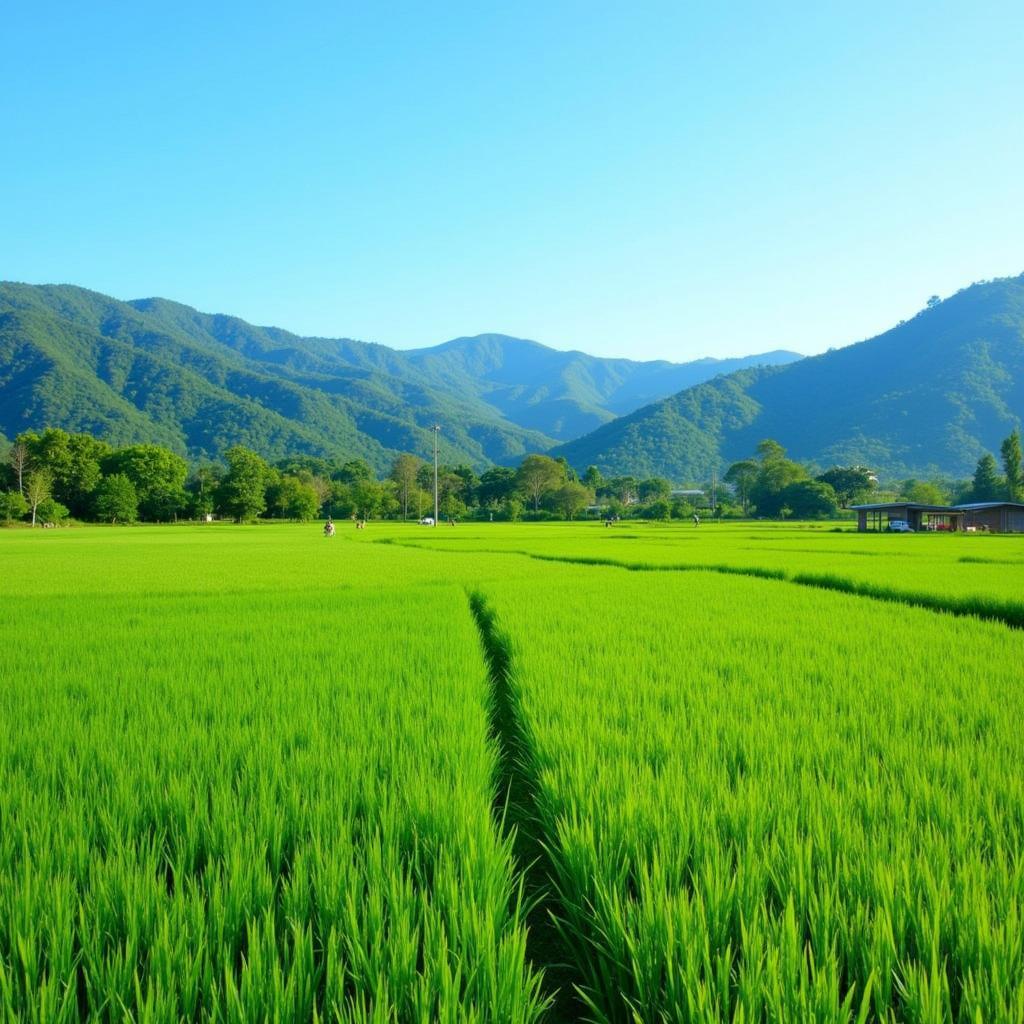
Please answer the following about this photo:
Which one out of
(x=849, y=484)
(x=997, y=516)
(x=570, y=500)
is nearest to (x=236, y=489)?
(x=570, y=500)

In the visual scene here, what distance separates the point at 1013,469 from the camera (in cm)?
6488

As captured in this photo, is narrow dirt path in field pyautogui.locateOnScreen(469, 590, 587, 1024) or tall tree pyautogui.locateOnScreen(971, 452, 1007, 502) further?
tall tree pyautogui.locateOnScreen(971, 452, 1007, 502)

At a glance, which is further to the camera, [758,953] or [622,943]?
[622,943]

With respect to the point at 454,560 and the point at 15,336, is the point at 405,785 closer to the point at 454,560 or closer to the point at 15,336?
the point at 454,560

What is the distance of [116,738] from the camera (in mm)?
3562

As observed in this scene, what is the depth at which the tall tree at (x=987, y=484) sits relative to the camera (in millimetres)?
66562

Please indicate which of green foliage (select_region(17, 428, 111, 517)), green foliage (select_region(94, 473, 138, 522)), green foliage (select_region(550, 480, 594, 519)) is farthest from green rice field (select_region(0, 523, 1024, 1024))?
green foliage (select_region(550, 480, 594, 519))

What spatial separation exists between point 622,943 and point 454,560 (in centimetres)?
1814

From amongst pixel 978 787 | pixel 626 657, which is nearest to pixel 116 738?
pixel 626 657

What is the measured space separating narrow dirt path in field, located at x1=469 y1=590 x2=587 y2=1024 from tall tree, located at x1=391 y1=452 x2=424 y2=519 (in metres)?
92.0

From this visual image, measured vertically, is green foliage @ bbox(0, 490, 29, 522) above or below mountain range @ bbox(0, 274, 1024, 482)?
below

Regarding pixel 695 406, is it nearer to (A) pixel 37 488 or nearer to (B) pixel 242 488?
(B) pixel 242 488

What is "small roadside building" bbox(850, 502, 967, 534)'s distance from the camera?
45.1 metres

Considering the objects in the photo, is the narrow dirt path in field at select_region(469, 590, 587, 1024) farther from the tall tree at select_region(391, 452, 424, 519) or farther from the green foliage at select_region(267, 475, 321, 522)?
the tall tree at select_region(391, 452, 424, 519)
